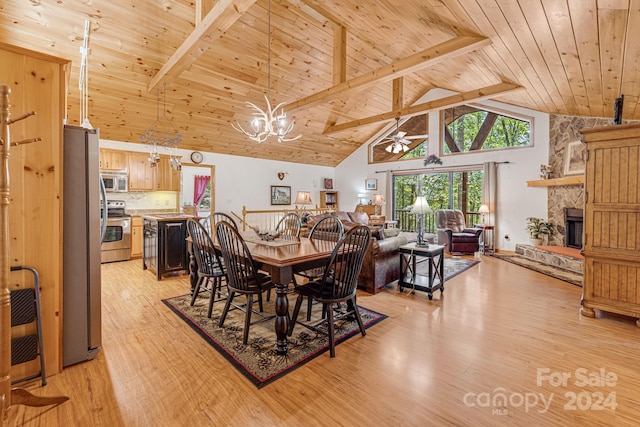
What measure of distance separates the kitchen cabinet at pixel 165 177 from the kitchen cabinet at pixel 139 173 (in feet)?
0.33

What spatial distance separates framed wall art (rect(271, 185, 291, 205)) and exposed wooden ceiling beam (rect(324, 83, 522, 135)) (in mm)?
2176

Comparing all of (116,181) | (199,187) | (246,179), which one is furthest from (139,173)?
(199,187)

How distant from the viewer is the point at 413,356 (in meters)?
2.29

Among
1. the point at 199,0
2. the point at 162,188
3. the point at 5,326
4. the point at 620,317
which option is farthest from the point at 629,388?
the point at 162,188

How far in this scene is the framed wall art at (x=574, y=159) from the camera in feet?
18.3

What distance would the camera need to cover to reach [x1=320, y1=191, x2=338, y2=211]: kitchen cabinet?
10281 millimetres

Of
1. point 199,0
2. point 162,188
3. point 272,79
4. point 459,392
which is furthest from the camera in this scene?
point 162,188

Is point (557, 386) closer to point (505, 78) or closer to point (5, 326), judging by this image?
point (5, 326)

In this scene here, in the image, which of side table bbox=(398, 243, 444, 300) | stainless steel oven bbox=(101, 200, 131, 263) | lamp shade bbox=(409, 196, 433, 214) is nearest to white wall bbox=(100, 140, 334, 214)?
stainless steel oven bbox=(101, 200, 131, 263)

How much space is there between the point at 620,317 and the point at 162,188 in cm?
769

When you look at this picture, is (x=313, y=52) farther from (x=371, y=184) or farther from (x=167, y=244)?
Answer: (x=371, y=184)

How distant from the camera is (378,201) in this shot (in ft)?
29.8

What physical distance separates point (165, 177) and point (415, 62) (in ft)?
18.1

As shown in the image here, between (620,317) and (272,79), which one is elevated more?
(272,79)
